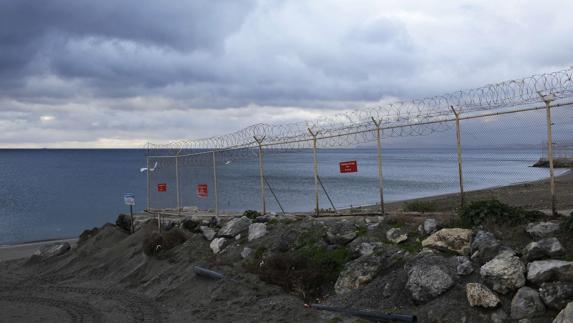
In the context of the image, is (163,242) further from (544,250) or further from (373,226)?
(544,250)

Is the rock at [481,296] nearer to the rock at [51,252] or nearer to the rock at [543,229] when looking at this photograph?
the rock at [543,229]

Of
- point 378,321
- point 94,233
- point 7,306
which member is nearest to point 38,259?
point 94,233

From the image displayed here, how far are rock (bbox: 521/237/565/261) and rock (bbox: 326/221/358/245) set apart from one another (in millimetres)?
4284

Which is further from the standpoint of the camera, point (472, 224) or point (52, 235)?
point (52, 235)

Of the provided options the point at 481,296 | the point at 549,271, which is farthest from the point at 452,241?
the point at 549,271

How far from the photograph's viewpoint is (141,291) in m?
15.3

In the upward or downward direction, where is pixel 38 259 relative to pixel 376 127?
downward

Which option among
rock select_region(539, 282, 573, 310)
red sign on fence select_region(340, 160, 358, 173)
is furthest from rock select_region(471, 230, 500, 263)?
red sign on fence select_region(340, 160, 358, 173)

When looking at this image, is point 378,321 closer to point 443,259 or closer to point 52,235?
point 443,259

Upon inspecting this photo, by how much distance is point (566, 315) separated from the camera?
7.60 meters

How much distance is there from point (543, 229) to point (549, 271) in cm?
166

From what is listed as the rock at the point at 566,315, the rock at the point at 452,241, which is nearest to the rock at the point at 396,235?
the rock at the point at 452,241

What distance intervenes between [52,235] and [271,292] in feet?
89.4

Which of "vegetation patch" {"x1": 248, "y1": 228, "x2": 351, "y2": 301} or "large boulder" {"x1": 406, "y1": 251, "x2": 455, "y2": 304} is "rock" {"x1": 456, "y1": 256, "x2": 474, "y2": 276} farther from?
"vegetation patch" {"x1": 248, "y1": 228, "x2": 351, "y2": 301}
